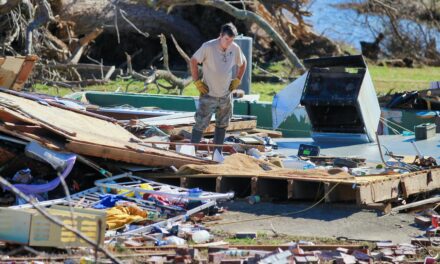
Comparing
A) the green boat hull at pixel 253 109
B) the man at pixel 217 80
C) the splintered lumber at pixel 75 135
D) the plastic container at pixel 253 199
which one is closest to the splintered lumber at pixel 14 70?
the splintered lumber at pixel 75 135

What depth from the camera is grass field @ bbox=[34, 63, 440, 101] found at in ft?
66.3

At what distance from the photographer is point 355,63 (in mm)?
14516

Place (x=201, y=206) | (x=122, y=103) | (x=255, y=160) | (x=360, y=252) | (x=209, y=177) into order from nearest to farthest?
(x=360, y=252)
(x=201, y=206)
(x=209, y=177)
(x=255, y=160)
(x=122, y=103)

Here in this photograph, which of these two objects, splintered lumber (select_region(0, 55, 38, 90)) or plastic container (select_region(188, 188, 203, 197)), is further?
splintered lumber (select_region(0, 55, 38, 90))

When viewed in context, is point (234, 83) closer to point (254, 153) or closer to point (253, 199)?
point (254, 153)

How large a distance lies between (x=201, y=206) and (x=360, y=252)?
2.02 m

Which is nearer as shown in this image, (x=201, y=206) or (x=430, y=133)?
(x=201, y=206)

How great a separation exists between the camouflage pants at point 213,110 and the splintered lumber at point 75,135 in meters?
1.00

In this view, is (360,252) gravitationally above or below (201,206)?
below

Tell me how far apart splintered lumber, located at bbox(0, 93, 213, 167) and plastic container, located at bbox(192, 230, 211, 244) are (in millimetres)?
2151

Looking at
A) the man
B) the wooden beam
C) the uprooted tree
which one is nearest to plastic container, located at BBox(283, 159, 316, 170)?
the man

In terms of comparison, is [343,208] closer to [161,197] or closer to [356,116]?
[161,197]

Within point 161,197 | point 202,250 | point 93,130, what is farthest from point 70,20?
point 202,250

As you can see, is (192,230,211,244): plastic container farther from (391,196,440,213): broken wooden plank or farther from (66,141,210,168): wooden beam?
(391,196,440,213): broken wooden plank
